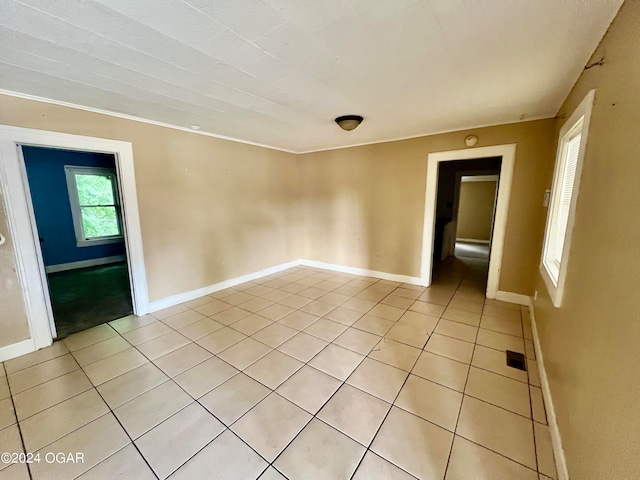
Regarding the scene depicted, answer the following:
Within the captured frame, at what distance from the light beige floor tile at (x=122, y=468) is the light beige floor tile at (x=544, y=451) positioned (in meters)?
2.04

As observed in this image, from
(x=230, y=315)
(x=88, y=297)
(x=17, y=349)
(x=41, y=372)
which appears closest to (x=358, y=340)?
(x=230, y=315)

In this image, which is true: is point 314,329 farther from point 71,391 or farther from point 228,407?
point 71,391

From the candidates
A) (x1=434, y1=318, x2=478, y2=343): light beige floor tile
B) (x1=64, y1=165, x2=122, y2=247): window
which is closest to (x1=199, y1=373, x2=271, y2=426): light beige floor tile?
(x1=434, y1=318, x2=478, y2=343): light beige floor tile

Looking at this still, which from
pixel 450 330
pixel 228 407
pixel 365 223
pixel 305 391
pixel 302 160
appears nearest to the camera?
pixel 228 407

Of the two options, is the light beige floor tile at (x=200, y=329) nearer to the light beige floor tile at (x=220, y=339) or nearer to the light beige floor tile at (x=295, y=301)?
the light beige floor tile at (x=220, y=339)

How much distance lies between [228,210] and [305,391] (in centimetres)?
291

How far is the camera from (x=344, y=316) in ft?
9.94

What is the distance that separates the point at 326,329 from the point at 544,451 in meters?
1.80

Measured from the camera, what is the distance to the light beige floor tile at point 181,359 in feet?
6.95

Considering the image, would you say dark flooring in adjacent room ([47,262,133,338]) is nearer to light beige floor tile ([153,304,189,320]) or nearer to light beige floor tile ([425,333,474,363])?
light beige floor tile ([153,304,189,320])

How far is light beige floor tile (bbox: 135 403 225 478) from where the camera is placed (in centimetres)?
136

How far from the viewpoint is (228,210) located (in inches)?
154

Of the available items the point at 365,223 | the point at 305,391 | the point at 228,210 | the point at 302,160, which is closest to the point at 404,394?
the point at 305,391

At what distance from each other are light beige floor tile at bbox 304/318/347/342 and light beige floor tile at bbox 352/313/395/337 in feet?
0.63
